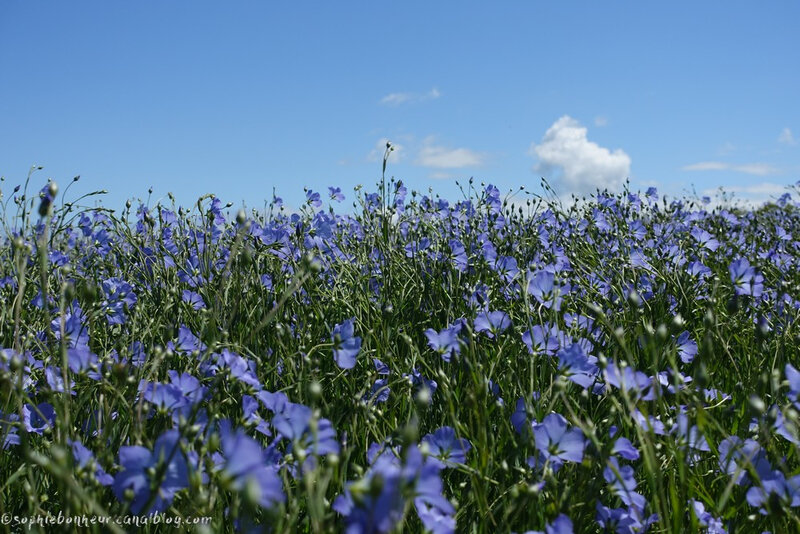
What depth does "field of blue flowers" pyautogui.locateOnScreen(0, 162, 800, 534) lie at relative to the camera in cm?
111

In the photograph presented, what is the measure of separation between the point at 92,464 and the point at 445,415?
961 millimetres

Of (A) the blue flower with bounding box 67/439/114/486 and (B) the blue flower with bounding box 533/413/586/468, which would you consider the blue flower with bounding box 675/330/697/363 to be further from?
(A) the blue flower with bounding box 67/439/114/486

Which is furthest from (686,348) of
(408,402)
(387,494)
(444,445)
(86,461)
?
(86,461)

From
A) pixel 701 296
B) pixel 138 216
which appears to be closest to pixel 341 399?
pixel 701 296

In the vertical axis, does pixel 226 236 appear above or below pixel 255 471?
above

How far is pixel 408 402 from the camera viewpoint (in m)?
1.90

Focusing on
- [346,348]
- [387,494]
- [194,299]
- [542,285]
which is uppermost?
[542,285]

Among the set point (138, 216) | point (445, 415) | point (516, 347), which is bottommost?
point (445, 415)

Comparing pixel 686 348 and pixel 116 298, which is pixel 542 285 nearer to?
pixel 686 348

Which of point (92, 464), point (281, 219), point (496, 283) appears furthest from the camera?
point (281, 219)

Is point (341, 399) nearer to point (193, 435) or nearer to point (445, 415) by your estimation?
point (445, 415)

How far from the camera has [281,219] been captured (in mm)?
5043

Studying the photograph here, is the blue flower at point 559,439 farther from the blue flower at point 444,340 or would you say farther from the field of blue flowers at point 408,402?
the blue flower at point 444,340

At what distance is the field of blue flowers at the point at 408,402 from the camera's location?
1111mm
